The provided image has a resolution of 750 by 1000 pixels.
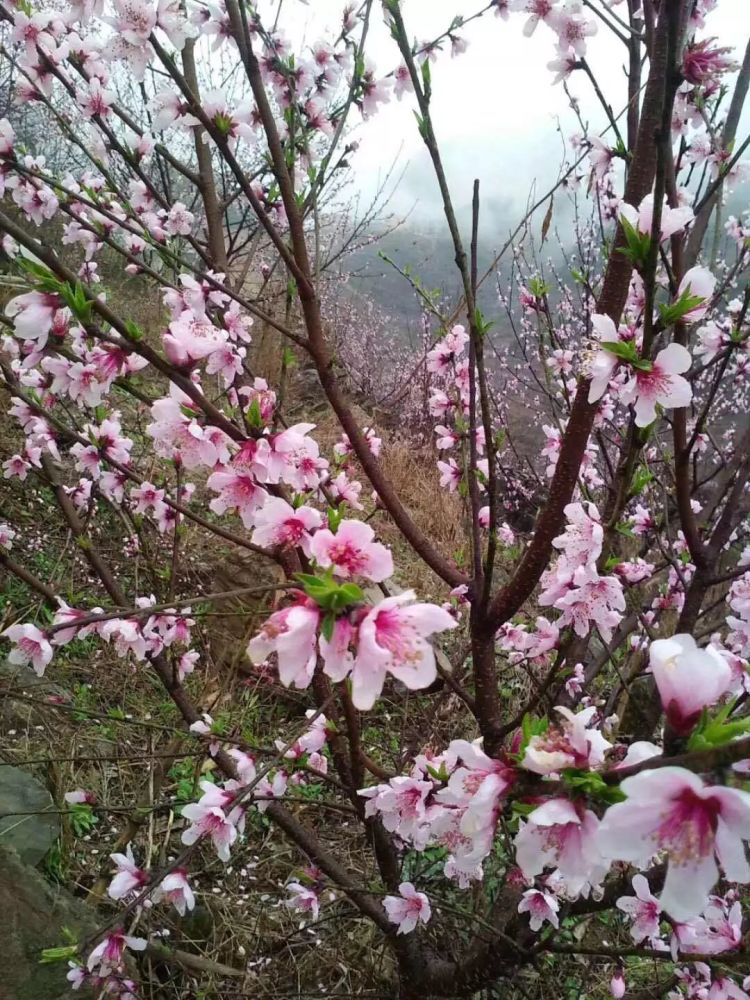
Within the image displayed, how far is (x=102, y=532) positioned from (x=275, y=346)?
145 inches

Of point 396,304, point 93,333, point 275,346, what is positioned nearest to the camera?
point 93,333

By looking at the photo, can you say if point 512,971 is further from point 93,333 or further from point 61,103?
point 61,103

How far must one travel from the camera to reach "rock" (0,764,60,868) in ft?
8.21

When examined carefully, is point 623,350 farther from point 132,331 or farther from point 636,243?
point 132,331

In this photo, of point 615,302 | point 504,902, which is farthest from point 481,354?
point 504,902

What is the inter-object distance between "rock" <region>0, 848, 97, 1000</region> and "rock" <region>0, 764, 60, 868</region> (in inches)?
10.1

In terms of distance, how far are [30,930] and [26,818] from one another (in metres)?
0.56

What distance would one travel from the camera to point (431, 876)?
275 cm

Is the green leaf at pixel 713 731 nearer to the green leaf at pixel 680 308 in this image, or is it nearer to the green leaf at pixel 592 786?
the green leaf at pixel 592 786

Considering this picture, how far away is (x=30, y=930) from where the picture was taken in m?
2.12

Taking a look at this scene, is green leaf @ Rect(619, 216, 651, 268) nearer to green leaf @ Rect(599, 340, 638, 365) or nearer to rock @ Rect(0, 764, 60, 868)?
green leaf @ Rect(599, 340, 638, 365)

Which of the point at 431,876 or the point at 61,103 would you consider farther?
the point at 61,103

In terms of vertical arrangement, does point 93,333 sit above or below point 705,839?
above

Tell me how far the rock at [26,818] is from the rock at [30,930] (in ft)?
0.84
